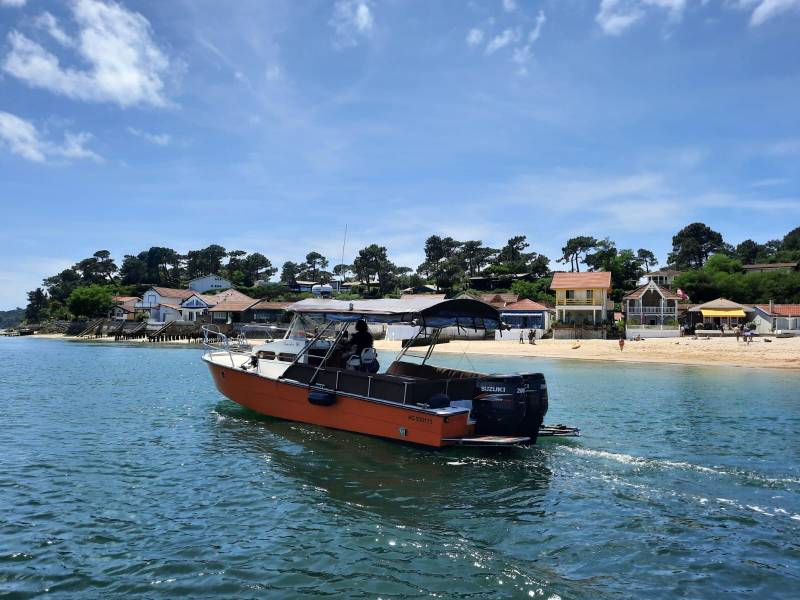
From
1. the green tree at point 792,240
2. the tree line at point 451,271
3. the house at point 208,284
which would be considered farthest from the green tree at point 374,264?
the green tree at point 792,240

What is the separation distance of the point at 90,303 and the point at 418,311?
90.9 metres

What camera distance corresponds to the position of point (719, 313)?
163 ft

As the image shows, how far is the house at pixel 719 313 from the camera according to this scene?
4981 cm

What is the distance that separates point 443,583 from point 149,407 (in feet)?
46.4

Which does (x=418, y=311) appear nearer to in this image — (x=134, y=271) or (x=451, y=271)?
(x=451, y=271)

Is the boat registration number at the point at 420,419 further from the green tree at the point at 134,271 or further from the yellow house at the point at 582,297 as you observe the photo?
the green tree at the point at 134,271

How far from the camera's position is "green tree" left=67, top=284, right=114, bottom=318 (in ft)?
287

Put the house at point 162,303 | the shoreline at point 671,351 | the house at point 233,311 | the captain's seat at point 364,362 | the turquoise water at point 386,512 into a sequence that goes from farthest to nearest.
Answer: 1. the house at point 162,303
2. the house at point 233,311
3. the shoreline at point 671,351
4. the captain's seat at point 364,362
5. the turquoise water at point 386,512

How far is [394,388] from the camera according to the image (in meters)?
11.8

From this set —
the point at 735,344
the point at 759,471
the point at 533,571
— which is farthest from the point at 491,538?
the point at 735,344

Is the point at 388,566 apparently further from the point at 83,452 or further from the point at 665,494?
the point at 83,452

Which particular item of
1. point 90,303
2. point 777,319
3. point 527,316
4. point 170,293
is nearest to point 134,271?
point 90,303

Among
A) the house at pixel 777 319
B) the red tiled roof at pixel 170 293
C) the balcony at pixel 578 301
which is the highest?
the red tiled roof at pixel 170 293

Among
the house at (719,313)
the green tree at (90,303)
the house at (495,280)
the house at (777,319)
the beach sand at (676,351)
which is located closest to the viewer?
the beach sand at (676,351)
